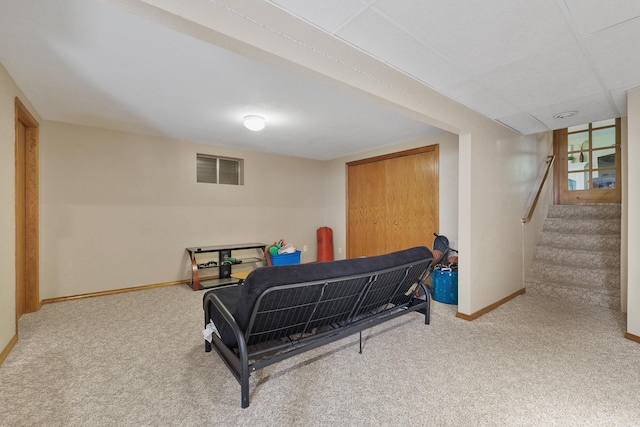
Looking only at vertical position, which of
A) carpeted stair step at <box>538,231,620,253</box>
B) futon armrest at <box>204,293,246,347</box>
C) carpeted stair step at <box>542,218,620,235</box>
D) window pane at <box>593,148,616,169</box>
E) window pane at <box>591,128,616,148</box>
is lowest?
futon armrest at <box>204,293,246,347</box>

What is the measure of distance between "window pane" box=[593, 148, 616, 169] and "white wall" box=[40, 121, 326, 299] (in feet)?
17.5

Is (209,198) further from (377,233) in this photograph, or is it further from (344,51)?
(344,51)

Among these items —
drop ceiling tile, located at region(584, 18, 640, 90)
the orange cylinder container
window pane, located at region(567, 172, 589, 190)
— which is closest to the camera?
drop ceiling tile, located at region(584, 18, 640, 90)

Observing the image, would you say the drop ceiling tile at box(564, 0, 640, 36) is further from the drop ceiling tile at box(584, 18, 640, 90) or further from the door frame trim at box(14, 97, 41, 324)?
the door frame trim at box(14, 97, 41, 324)

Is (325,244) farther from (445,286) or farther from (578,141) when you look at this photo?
(578,141)

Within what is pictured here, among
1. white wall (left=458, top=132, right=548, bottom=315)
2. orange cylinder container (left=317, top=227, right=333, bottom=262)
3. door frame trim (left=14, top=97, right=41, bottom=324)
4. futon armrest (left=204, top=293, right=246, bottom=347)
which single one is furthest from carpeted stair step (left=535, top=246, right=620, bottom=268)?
door frame trim (left=14, top=97, right=41, bottom=324)

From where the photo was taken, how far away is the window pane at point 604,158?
176 inches

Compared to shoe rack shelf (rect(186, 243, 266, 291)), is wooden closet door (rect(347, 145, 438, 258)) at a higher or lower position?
higher

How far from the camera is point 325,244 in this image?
228 inches

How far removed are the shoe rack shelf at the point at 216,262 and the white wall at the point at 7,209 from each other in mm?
1989

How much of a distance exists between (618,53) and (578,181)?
3.78 meters

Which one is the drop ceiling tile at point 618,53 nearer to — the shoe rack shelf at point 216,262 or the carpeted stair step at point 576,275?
the carpeted stair step at point 576,275

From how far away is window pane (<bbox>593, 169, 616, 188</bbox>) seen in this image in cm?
448

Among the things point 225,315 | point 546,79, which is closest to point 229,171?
point 225,315
